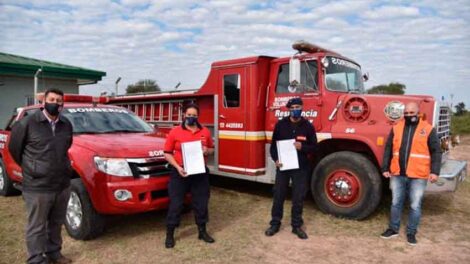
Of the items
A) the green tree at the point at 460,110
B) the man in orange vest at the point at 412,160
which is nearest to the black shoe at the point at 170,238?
the man in orange vest at the point at 412,160

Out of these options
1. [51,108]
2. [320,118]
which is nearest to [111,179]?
[51,108]

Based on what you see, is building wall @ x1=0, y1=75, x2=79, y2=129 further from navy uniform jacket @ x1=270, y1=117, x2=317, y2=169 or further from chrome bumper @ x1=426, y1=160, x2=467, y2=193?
chrome bumper @ x1=426, y1=160, x2=467, y2=193

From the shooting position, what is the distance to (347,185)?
20.0ft

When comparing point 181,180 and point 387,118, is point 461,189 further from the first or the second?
point 181,180

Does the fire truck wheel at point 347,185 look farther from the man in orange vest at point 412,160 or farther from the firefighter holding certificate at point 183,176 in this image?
the firefighter holding certificate at point 183,176

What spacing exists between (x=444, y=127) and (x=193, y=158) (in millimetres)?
4208

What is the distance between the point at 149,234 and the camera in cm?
540

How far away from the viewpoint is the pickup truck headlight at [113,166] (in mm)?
4789

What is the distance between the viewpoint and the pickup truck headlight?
479 centimetres

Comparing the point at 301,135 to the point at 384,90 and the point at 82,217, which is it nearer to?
the point at 82,217

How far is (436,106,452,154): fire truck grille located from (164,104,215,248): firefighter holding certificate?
353cm

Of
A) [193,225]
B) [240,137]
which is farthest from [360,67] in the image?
[193,225]

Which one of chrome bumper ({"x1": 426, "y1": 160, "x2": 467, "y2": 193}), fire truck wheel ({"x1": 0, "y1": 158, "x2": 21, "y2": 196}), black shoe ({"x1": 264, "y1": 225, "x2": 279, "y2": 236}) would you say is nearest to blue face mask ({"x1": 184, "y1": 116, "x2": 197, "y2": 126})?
Result: black shoe ({"x1": 264, "y1": 225, "x2": 279, "y2": 236})

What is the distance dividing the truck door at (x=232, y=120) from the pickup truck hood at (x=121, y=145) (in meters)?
1.81
